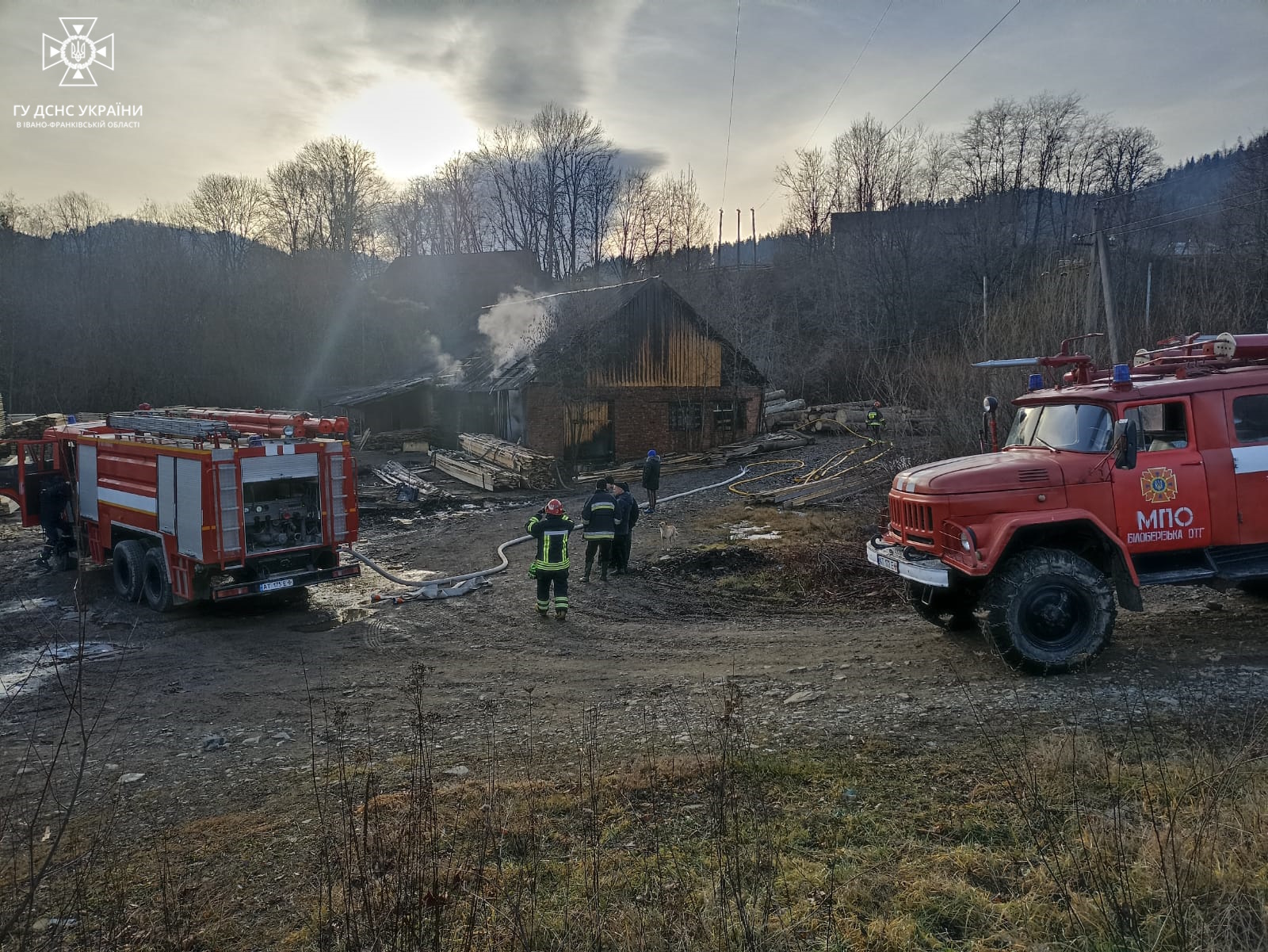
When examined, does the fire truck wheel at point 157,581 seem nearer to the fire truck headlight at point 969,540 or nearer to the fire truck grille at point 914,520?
the fire truck grille at point 914,520

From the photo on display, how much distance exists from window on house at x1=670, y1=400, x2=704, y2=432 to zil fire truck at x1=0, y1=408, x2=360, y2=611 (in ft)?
54.6

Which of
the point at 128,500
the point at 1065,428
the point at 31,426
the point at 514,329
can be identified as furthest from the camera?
the point at 514,329

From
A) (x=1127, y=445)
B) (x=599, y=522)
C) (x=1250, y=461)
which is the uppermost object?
(x=1127, y=445)

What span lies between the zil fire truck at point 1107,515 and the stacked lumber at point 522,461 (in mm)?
16457

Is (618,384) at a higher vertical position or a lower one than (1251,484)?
higher

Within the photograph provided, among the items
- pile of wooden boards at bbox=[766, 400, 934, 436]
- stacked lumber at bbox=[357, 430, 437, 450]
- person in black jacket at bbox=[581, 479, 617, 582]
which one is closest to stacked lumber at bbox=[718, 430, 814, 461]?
pile of wooden boards at bbox=[766, 400, 934, 436]

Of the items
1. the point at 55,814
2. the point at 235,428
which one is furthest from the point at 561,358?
the point at 55,814

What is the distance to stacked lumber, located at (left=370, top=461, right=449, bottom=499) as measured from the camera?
70.5 feet

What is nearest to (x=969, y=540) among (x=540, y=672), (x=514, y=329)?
(x=540, y=672)

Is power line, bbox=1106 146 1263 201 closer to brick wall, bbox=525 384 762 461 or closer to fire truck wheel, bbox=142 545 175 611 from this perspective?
brick wall, bbox=525 384 762 461

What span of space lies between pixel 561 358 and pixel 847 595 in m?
17.1

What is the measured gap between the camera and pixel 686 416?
2823 centimetres

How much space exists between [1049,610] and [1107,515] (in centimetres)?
103

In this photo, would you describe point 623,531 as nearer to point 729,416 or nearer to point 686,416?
point 686,416
